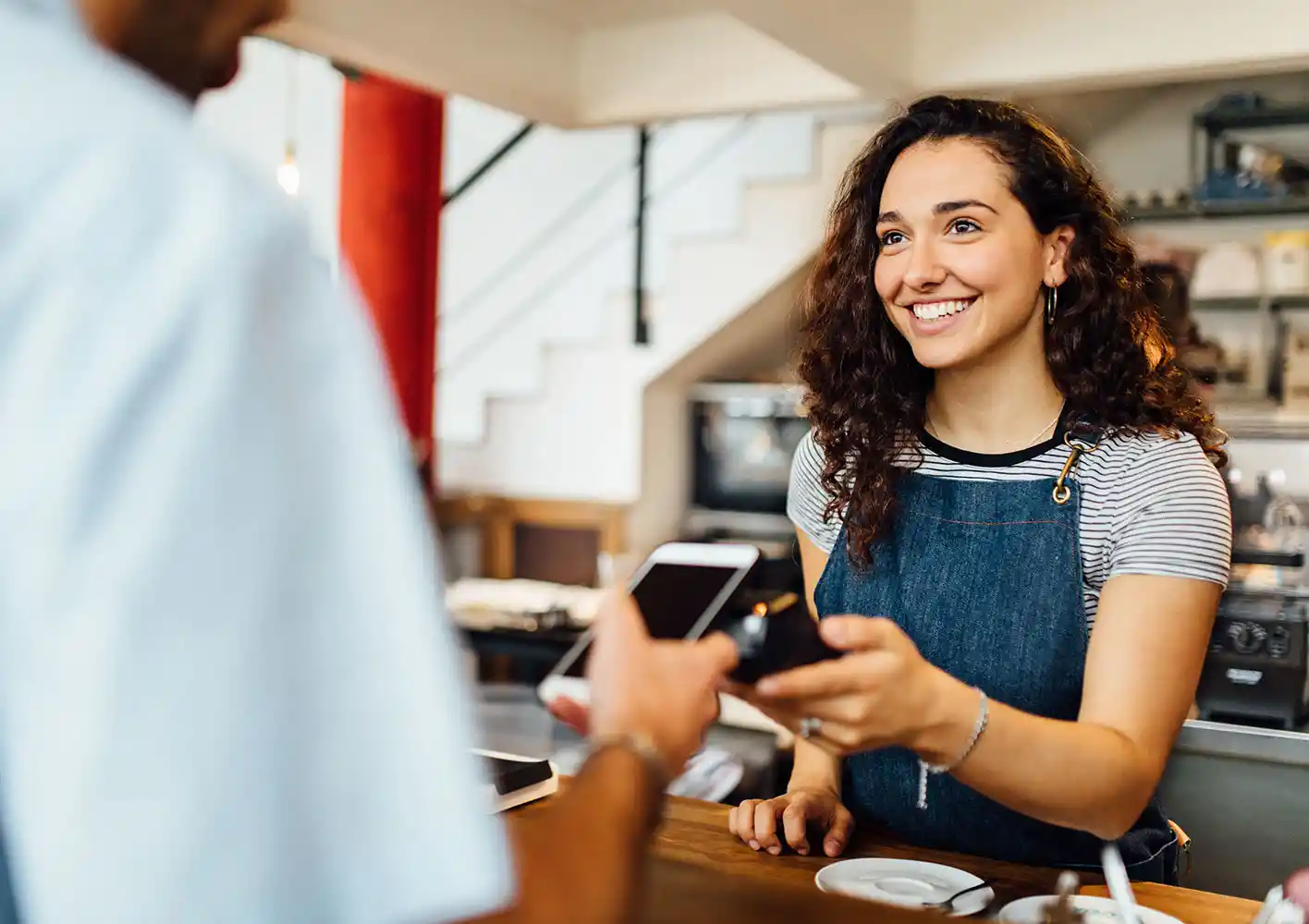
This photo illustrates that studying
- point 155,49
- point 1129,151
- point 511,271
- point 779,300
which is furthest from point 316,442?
point 1129,151

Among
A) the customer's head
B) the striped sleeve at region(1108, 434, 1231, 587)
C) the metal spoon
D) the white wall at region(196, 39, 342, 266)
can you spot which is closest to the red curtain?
the white wall at region(196, 39, 342, 266)

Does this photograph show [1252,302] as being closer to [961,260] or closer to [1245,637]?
[1245,637]

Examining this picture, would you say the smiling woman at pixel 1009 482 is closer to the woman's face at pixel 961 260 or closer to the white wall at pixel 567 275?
the woman's face at pixel 961 260

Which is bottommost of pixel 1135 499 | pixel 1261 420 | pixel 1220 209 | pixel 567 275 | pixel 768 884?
pixel 768 884

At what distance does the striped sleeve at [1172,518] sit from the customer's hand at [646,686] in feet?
2.61

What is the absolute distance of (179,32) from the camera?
1.83 feet

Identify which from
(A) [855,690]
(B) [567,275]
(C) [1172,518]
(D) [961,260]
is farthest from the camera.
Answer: (B) [567,275]

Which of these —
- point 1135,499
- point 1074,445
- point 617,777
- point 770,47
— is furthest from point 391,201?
point 617,777

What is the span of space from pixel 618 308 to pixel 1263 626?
2943mm

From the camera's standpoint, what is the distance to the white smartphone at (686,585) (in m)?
1.80

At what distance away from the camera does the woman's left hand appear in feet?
3.58

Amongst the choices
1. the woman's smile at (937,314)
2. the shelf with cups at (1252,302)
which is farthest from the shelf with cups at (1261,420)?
the woman's smile at (937,314)

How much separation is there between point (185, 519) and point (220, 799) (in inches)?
3.9

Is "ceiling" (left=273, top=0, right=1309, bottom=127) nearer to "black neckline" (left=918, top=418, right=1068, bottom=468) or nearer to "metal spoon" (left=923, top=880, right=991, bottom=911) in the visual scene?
"black neckline" (left=918, top=418, right=1068, bottom=468)
